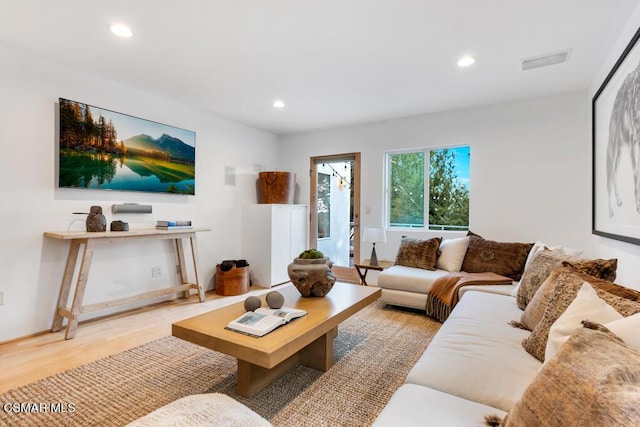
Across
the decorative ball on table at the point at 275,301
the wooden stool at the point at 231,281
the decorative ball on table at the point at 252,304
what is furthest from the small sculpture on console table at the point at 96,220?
the decorative ball on table at the point at 275,301

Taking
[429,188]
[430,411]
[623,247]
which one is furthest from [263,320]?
[429,188]

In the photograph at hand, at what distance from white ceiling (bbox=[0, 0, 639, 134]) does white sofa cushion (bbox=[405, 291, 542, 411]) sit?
2.00 meters

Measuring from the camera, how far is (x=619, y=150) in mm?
2219

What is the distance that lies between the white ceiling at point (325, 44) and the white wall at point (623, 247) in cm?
7

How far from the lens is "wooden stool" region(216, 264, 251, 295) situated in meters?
4.06

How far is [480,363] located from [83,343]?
2.92 m

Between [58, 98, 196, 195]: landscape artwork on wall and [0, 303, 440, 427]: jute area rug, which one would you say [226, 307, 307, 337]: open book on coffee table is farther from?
[58, 98, 196, 195]: landscape artwork on wall

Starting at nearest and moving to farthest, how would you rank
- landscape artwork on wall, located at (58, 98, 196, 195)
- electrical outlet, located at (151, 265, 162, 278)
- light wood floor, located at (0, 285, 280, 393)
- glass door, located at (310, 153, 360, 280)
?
light wood floor, located at (0, 285, 280, 393)
landscape artwork on wall, located at (58, 98, 196, 195)
electrical outlet, located at (151, 265, 162, 278)
glass door, located at (310, 153, 360, 280)

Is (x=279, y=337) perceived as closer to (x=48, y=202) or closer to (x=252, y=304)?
(x=252, y=304)

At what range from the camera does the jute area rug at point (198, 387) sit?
1.66 metres

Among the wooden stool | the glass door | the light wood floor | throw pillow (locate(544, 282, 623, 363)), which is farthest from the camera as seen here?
the glass door

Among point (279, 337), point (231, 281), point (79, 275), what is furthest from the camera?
point (231, 281)

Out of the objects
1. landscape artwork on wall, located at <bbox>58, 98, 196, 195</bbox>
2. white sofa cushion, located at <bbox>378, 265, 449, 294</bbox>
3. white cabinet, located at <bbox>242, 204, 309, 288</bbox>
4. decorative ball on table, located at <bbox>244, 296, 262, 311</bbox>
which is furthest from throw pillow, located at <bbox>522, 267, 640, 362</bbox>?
landscape artwork on wall, located at <bbox>58, 98, 196, 195</bbox>

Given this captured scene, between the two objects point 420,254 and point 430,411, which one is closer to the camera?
point 430,411
